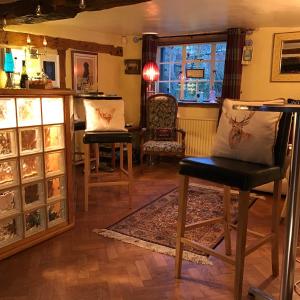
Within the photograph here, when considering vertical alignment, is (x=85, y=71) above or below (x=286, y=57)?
below

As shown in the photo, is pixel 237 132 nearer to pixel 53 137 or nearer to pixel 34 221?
pixel 53 137

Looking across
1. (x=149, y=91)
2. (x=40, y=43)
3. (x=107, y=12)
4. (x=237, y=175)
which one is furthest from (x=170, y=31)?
(x=237, y=175)

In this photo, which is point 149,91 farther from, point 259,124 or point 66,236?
point 259,124

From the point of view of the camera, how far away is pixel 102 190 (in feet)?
12.6

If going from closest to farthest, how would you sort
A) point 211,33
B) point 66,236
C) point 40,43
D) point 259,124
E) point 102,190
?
point 259,124, point 66,236, point 102,190, point 40,43, point 211,33

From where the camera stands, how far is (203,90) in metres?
5.38

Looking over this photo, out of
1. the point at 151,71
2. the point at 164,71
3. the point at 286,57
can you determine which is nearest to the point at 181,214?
the point at 286,57

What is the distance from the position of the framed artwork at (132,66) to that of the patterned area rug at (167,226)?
268 cm

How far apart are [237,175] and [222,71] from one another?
3.84m

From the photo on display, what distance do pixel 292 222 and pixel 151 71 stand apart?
4031 millimetres

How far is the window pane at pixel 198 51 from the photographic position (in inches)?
207

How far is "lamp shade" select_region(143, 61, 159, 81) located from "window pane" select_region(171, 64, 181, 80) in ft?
1.47

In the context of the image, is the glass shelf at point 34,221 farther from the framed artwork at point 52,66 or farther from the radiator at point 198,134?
the radiator at point 198,134

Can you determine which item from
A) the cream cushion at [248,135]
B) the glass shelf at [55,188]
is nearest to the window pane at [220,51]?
the cream cushion at [248,135]
